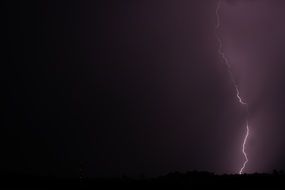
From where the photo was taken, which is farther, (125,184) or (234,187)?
(125,184)

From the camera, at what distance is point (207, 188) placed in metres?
13.9

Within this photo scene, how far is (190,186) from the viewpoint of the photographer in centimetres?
1415

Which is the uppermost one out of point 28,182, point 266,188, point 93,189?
point 266,188

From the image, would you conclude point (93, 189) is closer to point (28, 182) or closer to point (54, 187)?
point (54, 187)

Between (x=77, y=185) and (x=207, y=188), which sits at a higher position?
(x=207, y=188)

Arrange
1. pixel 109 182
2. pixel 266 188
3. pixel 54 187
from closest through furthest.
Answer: pixel 266 188 < pixel 54 187 < pixel 109 182

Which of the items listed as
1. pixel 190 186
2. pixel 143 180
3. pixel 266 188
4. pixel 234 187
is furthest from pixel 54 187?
pixel 266 188

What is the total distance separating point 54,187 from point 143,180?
11.4 feet

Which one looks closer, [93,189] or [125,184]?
[93,189]

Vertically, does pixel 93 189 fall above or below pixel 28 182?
above

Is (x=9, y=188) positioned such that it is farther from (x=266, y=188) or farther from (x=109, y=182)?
(x=266, y=188)

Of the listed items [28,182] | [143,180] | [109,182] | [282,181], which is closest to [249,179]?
[282,181]

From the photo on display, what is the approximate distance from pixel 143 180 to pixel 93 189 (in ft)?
8.00

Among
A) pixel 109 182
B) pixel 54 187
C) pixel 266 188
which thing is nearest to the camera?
pixel 266 188
